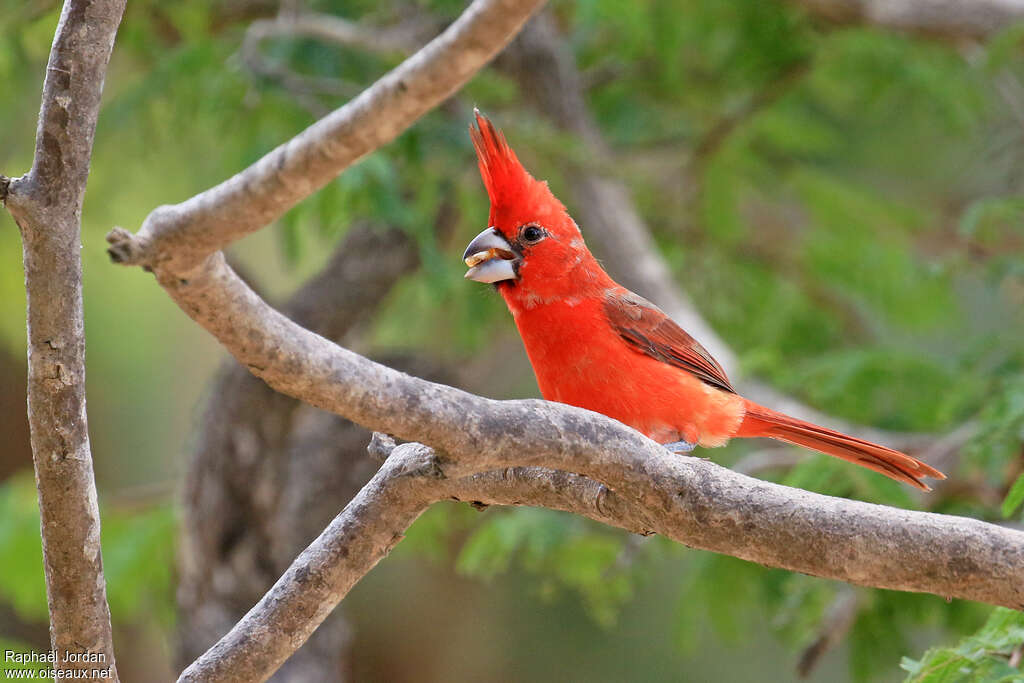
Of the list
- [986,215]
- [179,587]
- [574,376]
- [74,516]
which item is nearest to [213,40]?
[179,587]

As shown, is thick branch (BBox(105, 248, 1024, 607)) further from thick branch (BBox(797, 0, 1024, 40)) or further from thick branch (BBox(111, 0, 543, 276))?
thick branch (BBox(797, 0, 1024, 40))

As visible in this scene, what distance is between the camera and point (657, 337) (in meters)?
2.66

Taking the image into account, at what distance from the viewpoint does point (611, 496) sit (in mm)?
1680

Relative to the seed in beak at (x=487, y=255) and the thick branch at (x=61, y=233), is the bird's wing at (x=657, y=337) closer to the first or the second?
the seed in beak at (x=487, y=255)

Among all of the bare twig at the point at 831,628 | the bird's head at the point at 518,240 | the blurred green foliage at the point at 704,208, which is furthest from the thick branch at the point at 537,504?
the bare twig at the point at 831,628

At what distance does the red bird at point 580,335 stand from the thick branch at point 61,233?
1074 millimetres

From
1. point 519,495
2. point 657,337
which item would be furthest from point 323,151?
point 657,337

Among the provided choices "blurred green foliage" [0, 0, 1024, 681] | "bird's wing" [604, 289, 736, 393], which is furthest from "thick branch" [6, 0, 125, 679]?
"blurred green foliage" [0, 0, 1024, 681]

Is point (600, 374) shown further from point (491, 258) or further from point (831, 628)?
point (831, 628)

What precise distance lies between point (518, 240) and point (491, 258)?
8 cm

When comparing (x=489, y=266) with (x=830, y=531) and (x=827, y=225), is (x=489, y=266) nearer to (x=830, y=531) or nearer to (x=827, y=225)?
(x=830, y=531)

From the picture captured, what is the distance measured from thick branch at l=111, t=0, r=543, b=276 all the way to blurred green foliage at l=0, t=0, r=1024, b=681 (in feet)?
5.83

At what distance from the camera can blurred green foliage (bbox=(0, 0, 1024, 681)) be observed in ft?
11.3

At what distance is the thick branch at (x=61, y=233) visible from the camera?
121 cm
